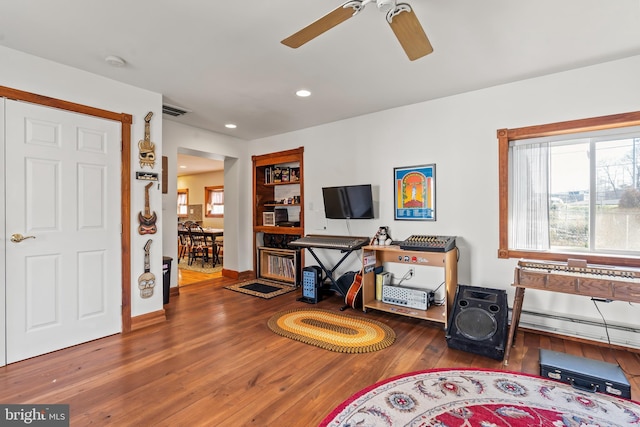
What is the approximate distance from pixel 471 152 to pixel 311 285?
2.47 m

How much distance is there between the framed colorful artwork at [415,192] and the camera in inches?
139

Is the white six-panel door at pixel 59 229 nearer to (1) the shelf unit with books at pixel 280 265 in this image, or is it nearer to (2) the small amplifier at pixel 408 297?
(1) the shelf unit with books at pixel 280 265

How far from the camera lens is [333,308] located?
12.2 ft

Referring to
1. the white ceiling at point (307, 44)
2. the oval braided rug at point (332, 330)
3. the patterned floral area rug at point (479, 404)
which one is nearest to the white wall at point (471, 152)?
the white ceiling at point (307, 44)

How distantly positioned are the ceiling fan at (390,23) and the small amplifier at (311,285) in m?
2.82

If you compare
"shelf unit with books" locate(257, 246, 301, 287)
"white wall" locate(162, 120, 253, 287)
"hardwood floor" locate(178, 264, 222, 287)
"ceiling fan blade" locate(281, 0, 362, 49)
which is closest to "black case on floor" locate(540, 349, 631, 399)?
"ceiling fan blade" locate(281, 0, 362, 49)

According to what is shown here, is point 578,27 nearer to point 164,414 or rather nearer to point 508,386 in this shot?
point 508,386

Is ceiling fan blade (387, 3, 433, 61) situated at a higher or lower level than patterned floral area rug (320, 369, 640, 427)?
higher

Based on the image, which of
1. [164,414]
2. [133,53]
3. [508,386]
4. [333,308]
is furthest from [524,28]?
[164,414]

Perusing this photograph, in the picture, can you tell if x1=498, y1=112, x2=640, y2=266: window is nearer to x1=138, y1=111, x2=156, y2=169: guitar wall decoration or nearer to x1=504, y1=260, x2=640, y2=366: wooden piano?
x1=504, y1=260, x2=640, y2=366: wooden piano

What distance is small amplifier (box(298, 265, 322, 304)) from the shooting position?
3.96 m

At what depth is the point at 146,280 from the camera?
3.16 meters

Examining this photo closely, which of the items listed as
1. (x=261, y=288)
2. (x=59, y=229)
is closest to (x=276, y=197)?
(x=261, y=288)

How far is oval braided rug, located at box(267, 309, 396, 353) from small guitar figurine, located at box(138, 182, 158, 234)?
1.58 m
